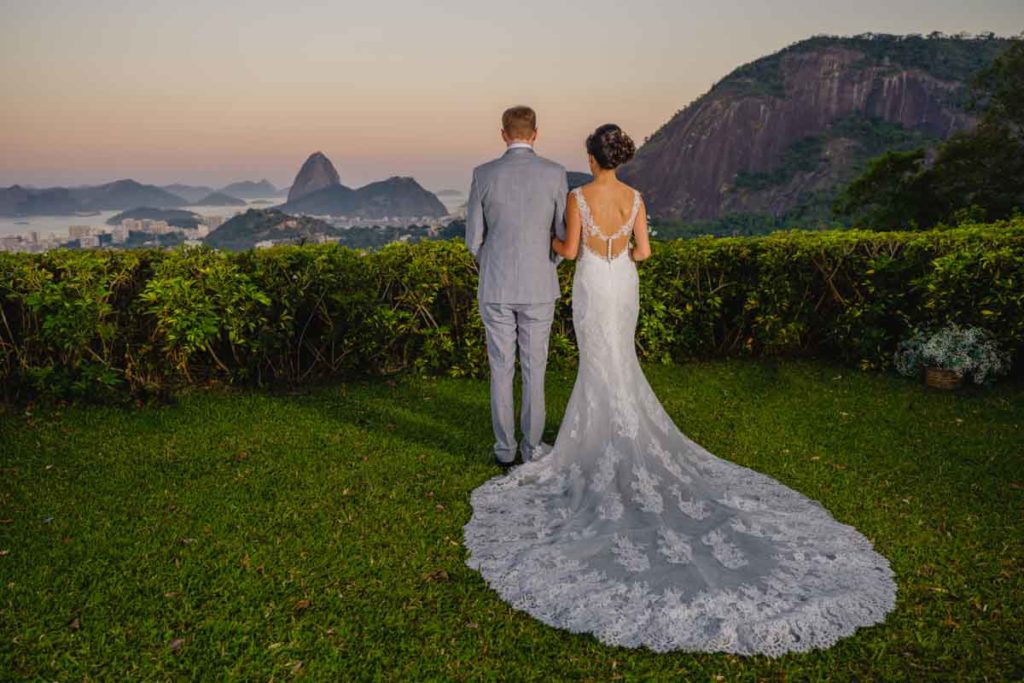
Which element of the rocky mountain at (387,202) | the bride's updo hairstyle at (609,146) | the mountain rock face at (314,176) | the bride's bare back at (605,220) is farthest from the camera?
the mountain rock face at (314,176)

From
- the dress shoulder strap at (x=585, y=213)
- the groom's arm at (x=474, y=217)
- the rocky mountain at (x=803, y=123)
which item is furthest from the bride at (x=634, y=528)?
the rocky mountain at (x=803, y=123)

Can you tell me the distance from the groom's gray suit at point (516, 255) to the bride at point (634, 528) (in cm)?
18

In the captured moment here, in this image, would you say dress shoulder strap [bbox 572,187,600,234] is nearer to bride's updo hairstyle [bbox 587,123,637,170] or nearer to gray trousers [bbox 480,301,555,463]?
bride's updo hairstyle [bbox 587,123,637,170]

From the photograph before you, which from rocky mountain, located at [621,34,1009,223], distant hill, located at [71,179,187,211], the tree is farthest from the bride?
rocky mountain, located at [621,34,1009,223]

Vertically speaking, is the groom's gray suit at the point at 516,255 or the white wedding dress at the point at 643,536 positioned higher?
the groom's gray suit at the point at 516,255

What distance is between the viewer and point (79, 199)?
37.9 m

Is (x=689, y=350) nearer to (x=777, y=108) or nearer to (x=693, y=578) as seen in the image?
(x=693, y=578)

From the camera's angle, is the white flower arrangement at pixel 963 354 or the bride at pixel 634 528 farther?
the white flower arrangement at pixel 963 354

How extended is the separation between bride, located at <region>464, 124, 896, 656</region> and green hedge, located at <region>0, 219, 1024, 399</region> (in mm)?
3097

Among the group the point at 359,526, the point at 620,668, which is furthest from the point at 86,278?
the point at 620,668

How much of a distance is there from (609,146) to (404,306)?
381 centimetres

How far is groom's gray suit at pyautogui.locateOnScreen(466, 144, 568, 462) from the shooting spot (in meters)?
4.72

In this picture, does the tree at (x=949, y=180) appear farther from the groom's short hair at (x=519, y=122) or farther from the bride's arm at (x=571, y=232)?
the groom's short hair at (x=519, y=122)

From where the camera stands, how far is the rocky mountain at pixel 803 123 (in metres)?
84.7
